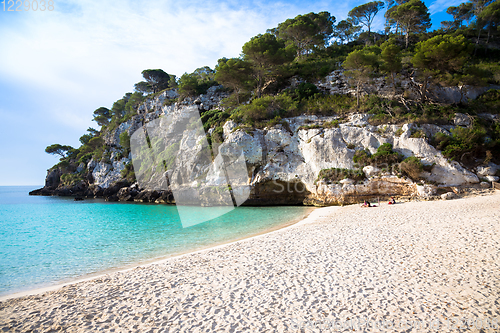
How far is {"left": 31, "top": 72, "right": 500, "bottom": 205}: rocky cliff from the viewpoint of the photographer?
650 inches

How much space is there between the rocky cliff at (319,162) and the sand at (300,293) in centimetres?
1110

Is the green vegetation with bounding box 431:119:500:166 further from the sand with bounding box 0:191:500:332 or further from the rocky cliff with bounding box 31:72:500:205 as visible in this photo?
the sand with bounding box 0:191:500:332

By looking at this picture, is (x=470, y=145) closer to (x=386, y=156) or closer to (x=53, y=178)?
(x=386, y=156)

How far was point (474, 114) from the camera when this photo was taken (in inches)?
757

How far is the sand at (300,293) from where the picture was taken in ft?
10.5

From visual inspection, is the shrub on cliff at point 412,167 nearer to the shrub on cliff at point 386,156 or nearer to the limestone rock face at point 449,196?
the shrub on cliff at point 386,156

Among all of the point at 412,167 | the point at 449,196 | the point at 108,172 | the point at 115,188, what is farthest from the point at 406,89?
the point at 108,172

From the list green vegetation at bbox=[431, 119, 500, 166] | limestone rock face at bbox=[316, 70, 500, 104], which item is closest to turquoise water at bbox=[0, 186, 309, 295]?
green vegetation at bbox=[431, 119, 500, 166]

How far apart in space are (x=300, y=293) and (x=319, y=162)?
1723 cm

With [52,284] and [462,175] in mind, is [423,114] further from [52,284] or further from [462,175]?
[52,284]

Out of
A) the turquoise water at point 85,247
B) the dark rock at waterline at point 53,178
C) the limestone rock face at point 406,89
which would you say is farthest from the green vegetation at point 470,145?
the dark rock at waterline at point 53,178

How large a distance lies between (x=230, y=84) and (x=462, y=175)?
2654cm

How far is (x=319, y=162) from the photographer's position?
65.7 ft

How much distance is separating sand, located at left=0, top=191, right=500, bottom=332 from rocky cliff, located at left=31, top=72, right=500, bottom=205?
11104 millimetres
